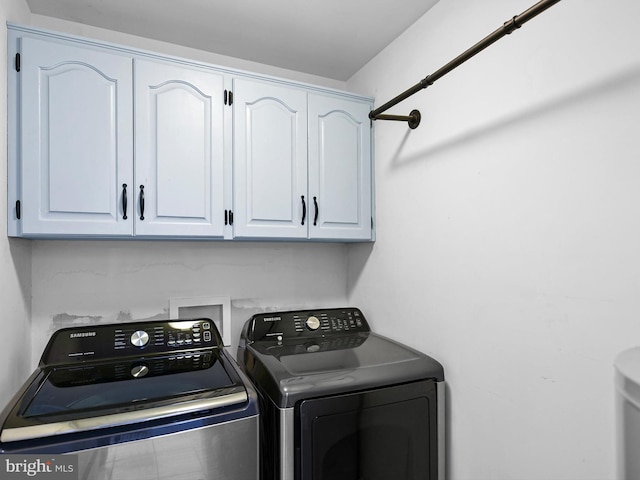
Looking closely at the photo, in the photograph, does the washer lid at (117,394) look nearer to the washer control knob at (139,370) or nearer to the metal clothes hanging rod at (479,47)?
the washer control knob at (139,370)

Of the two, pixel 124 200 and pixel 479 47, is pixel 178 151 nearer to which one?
pixel 124 200

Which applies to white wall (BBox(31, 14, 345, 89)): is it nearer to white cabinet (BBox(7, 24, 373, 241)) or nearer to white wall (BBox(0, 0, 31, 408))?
white wall (BBox(0, 0, 31, 408))

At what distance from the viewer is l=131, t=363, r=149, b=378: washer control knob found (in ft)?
4.35

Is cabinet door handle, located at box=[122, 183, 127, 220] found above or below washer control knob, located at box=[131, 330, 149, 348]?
above

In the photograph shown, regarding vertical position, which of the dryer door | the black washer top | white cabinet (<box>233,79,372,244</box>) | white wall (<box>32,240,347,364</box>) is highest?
white cabinet (<box>233,79,372,244</box>)

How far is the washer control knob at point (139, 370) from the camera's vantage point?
1.33 m

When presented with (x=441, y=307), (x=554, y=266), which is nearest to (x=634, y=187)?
(x=554, y=266)

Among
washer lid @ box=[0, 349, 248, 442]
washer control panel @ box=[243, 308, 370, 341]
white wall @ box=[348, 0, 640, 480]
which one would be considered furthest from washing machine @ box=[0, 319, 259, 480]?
white wall @ box=[348, 0, 640, 480]

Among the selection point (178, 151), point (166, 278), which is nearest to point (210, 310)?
point (166, 278)

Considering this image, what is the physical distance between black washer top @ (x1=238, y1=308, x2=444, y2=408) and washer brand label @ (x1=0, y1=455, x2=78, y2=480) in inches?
23.8

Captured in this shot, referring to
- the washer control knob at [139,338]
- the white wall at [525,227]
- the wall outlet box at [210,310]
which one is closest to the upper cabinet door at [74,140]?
the washer control knob at [139,338]

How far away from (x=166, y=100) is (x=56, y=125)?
0.43 metres

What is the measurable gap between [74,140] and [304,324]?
4.39ft

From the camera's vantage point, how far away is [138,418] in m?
1.03
